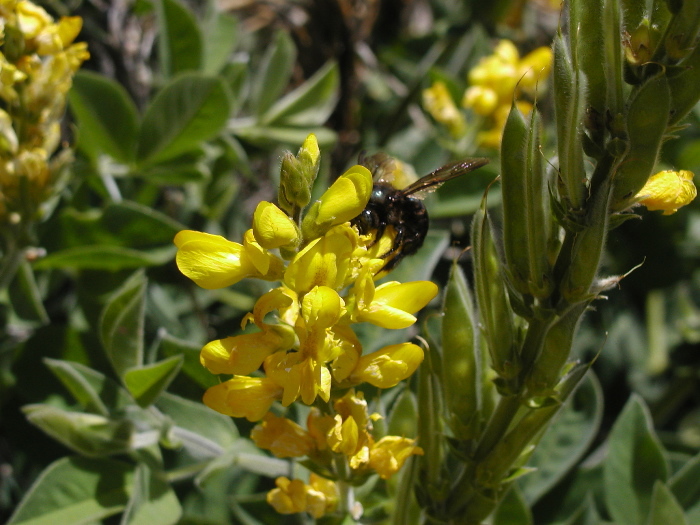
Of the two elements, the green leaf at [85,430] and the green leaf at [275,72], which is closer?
the green leaf at [85,430]

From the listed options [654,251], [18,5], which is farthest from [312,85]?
[654,251]

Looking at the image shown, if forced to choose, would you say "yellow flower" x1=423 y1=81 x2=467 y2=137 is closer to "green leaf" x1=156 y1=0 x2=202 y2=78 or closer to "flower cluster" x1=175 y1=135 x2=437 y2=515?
"green leaf" x1=156 y1=0 x2=202 y2=78


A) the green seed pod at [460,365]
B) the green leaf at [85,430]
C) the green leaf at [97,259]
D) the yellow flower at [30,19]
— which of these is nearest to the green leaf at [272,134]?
the green leaf at [97,259]

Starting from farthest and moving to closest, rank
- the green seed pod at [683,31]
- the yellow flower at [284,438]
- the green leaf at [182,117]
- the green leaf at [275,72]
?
the green leaf at [275,72] → the green leaf at [182,117] → the yellow flower at [284,438] → the green seed pod at [683,31]

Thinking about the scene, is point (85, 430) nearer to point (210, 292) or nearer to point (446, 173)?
point (446, 173)

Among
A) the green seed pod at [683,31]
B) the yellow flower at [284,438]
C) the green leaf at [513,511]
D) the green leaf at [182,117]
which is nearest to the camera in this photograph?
the green seed pod at [683,31]

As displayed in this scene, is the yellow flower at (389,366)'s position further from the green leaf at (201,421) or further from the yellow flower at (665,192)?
the green leaf at (201,421)

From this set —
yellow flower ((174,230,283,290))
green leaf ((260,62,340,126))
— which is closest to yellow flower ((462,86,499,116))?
green leaf ((260,62,340,126))

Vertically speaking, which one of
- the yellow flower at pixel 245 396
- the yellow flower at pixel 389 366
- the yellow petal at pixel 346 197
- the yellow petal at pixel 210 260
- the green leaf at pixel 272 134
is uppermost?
the yellow petal at pixel 346 197
